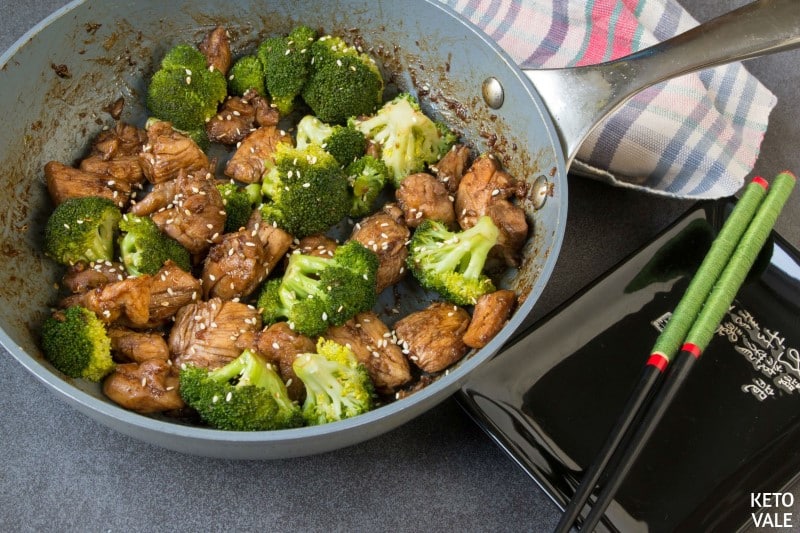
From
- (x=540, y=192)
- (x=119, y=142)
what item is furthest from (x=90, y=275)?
(x=540, y=192)

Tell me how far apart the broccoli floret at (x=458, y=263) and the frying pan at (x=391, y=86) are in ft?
0.35

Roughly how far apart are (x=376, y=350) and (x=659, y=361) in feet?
2.06

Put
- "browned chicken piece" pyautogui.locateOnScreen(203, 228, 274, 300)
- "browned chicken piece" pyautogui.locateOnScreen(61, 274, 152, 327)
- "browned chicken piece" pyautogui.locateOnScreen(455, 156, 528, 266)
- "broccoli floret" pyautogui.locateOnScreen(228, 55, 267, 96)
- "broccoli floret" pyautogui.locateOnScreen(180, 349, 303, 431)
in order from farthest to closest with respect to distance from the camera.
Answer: "broccoli floret" pyautogui.locateOnScreen(228, 55, 267, 96)
"browned chicken piece" pyautogui.locateOnScreen(455, 156, 528, 266)
"browned chicken piece" pyautogui.locateOnScreen(203, 228, 274, 300)
"browned chicken piece" pyautogui.locateOnScreen(61, 274, 152, 327)
"broccoli floret" pyautogui.locateOnScreen(180, 349, 303, 431)

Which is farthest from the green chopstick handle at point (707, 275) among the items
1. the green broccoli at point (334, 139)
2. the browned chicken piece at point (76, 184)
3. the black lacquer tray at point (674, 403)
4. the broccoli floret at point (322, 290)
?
the browned chicken piece at point (76, 184)

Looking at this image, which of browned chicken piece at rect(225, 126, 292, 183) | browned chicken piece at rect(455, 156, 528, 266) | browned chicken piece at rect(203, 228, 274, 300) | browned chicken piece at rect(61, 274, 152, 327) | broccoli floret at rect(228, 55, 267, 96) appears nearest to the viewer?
browned chicken piece at rect(61, 274, 152, 327)

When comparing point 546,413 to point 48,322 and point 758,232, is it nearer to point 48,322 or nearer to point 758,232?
point 758,232

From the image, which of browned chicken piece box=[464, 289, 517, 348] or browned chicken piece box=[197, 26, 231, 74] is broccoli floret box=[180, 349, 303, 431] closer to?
browned chicken piece box=[464, 289, 517, 348]

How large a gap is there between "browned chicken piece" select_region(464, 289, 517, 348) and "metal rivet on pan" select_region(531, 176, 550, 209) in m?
0.27

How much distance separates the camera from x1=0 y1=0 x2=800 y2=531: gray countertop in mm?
1791

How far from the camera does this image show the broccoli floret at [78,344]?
1.62 meters

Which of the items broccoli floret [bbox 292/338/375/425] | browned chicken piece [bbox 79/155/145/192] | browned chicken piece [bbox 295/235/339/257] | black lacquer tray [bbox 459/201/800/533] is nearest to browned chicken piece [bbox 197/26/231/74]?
browned chicken piece [bbox 79/155/145/192]

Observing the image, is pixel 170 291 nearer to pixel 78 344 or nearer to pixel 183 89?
pixel 78 344

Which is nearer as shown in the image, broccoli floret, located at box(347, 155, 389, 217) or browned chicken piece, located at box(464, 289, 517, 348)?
browned chicken piece, located at box(464, 289, 517, 348)

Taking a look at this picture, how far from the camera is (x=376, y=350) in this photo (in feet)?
5.93
